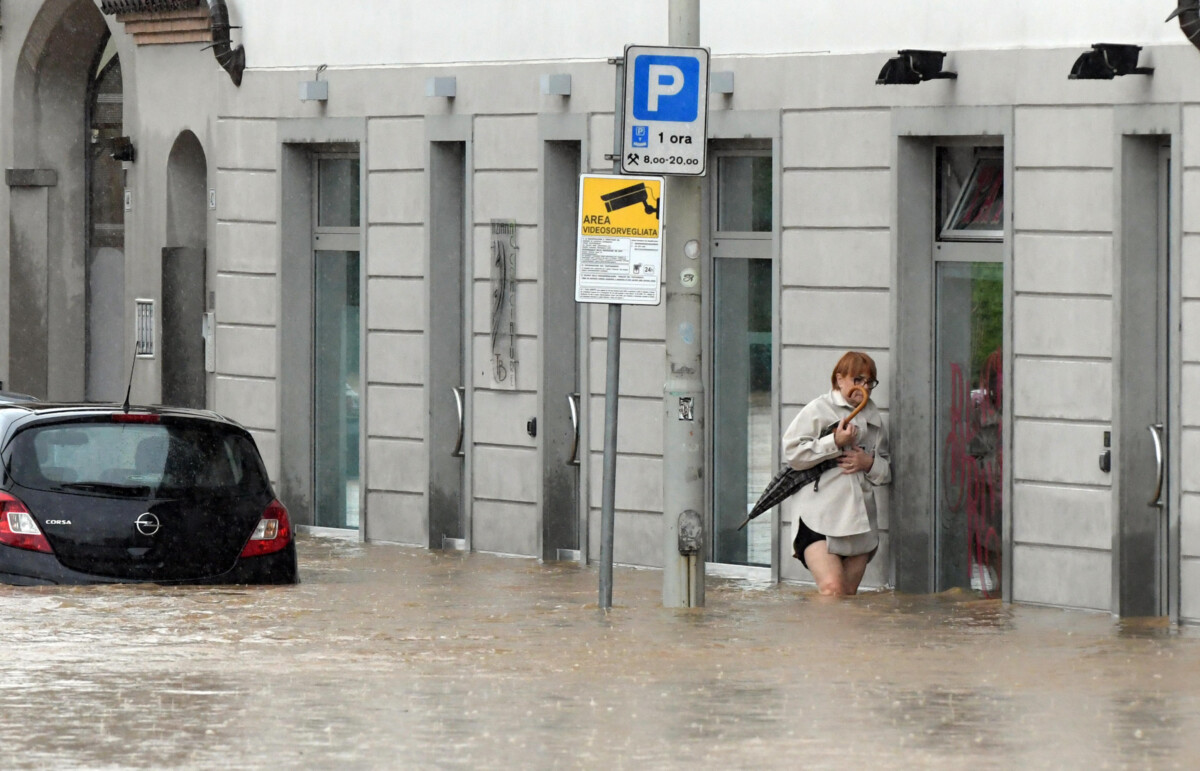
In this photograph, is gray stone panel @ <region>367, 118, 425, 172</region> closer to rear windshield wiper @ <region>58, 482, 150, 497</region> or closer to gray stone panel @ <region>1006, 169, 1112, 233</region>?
gray stone panel @ <region>1006, 169, 1112, 233</region>

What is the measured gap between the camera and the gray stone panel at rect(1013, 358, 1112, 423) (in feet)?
44.2

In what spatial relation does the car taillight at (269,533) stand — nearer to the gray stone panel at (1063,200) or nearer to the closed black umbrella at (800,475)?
the closed black umbrella at (800,475)

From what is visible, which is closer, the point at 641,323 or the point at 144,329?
the point at 641,323

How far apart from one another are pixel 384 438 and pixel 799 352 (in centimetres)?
436

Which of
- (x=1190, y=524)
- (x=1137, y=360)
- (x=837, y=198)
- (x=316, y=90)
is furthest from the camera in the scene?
(x=316, y=90)

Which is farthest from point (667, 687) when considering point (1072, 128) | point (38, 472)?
point (1072, 128)

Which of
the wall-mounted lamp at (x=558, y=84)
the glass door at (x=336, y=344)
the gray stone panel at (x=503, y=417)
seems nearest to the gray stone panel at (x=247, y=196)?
the glass door at (x=336, y=344)

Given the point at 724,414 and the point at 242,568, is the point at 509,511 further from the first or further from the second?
the point at 242,568

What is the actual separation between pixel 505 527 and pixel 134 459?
506 cm

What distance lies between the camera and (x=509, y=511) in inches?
688

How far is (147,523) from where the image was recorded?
12664 millimetres

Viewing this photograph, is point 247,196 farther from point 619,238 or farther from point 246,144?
point 619,238

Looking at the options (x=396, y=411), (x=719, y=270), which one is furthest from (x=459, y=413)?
(x=719, y=270)

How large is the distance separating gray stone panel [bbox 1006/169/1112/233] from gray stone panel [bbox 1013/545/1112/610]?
1.83 metres
